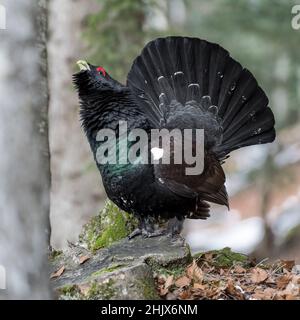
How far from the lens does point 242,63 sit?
18.4m

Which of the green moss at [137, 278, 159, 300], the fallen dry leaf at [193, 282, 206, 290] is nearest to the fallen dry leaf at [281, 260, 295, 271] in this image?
the fallen dry leaf at [193, 282, 206, 290]

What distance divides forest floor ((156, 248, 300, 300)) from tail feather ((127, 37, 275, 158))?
1.49 m

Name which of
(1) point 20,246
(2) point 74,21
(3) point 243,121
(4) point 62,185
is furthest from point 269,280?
(2) point 74,21

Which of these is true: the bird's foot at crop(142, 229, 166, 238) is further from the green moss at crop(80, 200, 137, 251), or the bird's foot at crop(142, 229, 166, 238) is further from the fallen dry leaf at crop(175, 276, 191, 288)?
the fallen dry leaf at crop(175, 276, 191, 288)

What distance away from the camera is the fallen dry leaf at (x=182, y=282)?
212 inches

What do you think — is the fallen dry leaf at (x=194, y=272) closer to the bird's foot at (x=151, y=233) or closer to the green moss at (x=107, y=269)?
the green moss at (x=107, y=269)

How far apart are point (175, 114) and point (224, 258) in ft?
5.69

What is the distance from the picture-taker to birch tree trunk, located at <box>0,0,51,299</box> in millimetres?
3768

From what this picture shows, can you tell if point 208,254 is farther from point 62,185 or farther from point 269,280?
point 62,185

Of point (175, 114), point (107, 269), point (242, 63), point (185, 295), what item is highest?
point (242, 63)

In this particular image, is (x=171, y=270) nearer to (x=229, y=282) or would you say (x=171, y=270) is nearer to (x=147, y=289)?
(x=229, y=282)

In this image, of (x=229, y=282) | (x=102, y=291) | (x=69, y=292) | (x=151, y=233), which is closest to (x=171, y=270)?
(x=229, y=282)

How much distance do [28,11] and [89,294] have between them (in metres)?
2.38

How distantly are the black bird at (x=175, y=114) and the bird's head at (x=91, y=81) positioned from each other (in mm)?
11
